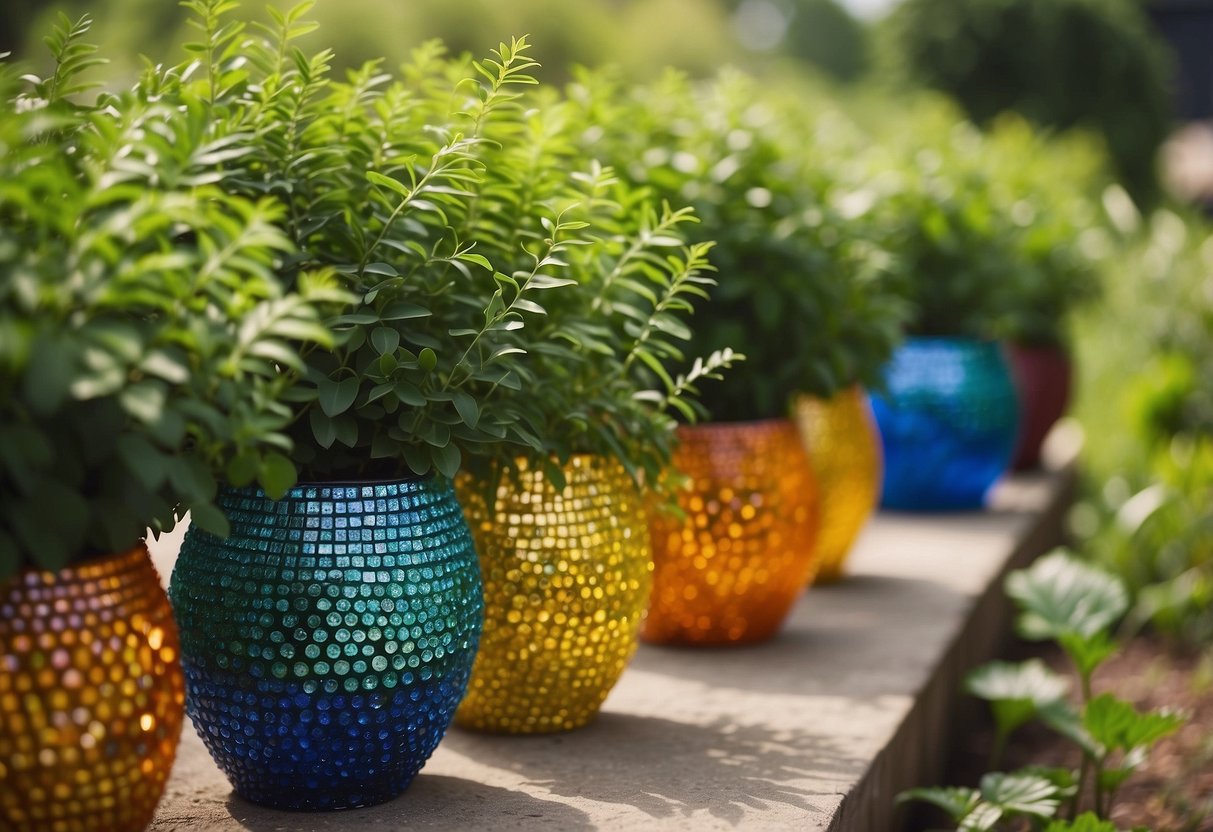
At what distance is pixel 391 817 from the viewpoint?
6.59 ft

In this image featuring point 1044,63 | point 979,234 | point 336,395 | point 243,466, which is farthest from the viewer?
point 1044,63

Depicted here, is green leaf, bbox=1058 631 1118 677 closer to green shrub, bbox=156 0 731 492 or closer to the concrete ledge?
the concrete ledge

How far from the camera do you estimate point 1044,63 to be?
43.7 feet

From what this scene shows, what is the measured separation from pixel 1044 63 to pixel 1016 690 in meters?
11.7

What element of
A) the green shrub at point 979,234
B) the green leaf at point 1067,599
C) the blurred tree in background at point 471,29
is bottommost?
the green leaf at point 1067,599

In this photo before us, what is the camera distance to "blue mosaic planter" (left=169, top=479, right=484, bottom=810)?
1888mm

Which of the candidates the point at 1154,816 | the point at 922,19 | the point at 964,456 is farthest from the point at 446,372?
the point at 922,19

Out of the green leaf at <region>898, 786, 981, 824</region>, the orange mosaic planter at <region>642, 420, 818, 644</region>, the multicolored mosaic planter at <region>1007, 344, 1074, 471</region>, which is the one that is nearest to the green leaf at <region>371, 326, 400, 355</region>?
the orange mosaic planter at <region>642, 420, 818, 644</region>

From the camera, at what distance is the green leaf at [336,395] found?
1848 mm

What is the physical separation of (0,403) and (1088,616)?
222 cm

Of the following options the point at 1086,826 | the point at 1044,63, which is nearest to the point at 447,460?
the point at 1086,826

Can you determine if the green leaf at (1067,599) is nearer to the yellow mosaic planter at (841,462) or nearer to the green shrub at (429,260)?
the yellow mosaic planter at (841,462)

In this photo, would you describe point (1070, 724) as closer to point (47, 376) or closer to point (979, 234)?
point (47, 376)

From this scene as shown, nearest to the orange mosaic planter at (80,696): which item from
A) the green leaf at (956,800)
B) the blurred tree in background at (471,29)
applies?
the green leaf at (956,800)
